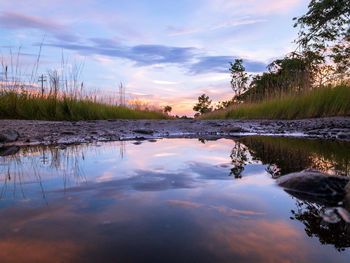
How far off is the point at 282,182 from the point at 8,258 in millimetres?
1599

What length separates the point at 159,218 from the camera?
43.4 inches

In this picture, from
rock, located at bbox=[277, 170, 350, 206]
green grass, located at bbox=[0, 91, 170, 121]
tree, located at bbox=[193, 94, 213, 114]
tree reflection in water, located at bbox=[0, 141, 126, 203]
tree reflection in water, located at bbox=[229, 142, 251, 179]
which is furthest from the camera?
tree, located at bbox=[193, 94, 213, 114]

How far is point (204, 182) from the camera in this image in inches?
68.3

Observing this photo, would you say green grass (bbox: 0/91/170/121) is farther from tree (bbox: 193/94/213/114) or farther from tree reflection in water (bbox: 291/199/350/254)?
tree (bbox: 193/94/213/114)

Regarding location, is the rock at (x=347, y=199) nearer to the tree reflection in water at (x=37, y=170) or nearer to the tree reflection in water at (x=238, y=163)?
the tree reflection in water at (x=238, y=163)

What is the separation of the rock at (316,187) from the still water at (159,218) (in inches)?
4.0

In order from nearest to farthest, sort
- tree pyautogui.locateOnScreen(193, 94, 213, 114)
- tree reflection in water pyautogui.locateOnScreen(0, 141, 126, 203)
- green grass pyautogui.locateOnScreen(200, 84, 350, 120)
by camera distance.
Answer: tree reflection in water pyautogui.locateOnScreen(0, 141, 126, 203) → green grass pyautogui.locateOnScreen(200, 84, 350, 120) → tree pyautogui.locateOnScreen(193, 94, 213, 114)

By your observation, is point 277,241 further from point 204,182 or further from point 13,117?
point 13,117

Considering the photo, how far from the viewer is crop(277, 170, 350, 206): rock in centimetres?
147

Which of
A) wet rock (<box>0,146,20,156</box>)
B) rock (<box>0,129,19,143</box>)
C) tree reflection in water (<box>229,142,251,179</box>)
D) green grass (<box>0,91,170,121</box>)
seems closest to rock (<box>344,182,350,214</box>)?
tree reflection in water (<box>229,142,251,179</box>)

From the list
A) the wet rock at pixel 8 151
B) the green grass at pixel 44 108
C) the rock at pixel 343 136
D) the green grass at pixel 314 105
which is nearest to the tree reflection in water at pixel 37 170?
the wet rock at pixel 8 151

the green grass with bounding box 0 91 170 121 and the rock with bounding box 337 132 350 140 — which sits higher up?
the green grass with bounding box 0 91 170 121

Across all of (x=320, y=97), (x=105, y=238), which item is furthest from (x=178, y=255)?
(x=320, y=97)

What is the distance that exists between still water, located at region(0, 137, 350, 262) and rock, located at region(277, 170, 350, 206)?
100 mm
